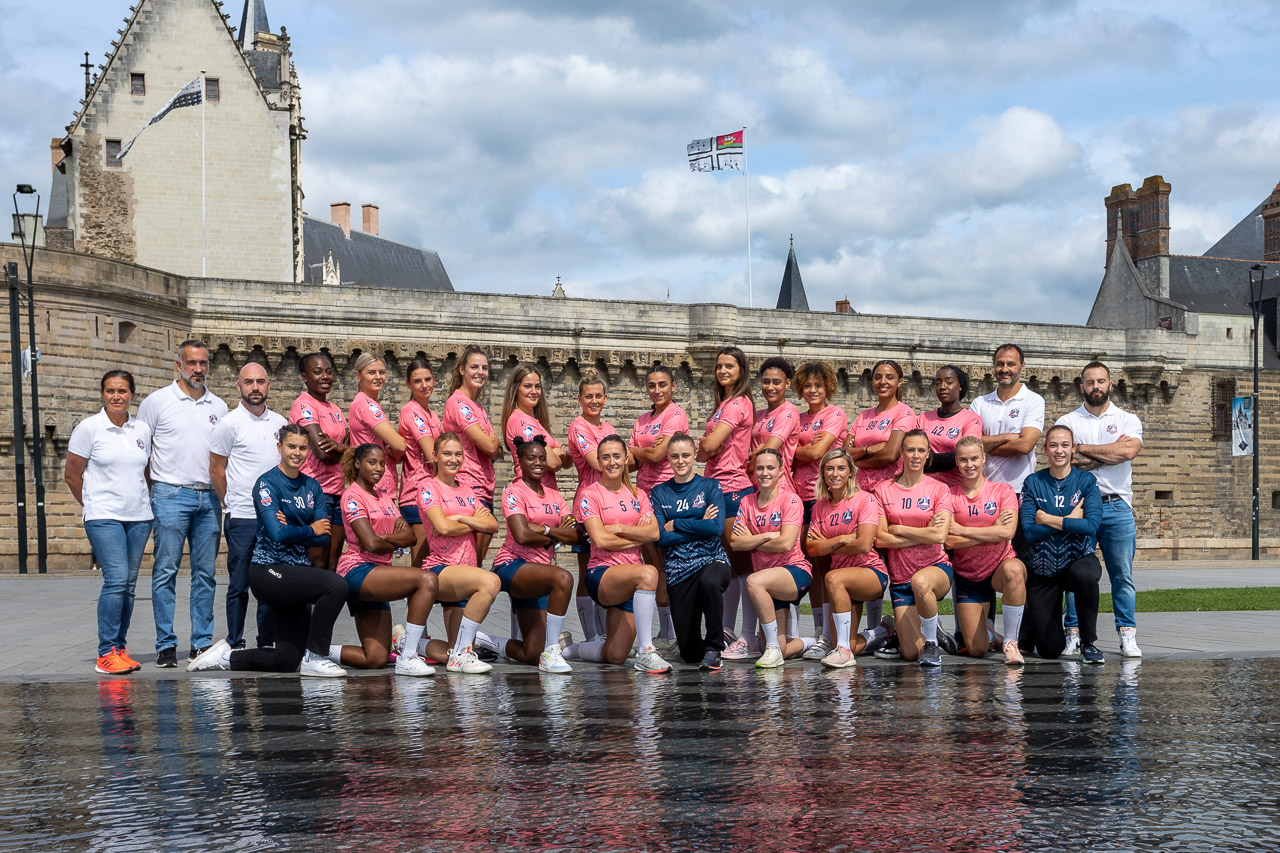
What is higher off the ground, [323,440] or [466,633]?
[323,440]

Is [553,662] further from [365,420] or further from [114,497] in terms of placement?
[114,497]

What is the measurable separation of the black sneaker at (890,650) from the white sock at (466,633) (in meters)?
2.80

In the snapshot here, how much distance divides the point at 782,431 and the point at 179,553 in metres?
4.35

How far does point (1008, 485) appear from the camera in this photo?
8750mm

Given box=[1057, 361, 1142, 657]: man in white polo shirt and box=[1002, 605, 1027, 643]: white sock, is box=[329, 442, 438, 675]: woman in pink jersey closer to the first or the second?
box=[1002, 605, 1027, 643]: white sock

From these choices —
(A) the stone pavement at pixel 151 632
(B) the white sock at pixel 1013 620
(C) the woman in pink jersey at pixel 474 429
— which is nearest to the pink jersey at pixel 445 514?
(C) the woman in pink jersey at pixel 474 429

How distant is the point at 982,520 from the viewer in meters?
8.59

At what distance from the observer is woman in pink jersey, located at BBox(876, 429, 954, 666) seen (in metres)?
8.42

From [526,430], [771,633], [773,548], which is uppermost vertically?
[526,430]

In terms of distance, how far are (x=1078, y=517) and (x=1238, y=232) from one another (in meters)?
48.8

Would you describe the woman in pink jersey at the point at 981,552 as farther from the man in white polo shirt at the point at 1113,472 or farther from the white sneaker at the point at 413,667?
the white sneaker at the point at 413,667

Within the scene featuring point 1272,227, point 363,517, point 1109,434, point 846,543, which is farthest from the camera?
point 1272,227

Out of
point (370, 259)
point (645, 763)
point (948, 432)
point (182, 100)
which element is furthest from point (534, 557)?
point (370, 259)

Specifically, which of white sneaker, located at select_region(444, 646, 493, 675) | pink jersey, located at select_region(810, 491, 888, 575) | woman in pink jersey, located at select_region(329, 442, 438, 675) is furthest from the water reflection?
pink jersey, located at select_region(810, 491, 888, 575)
